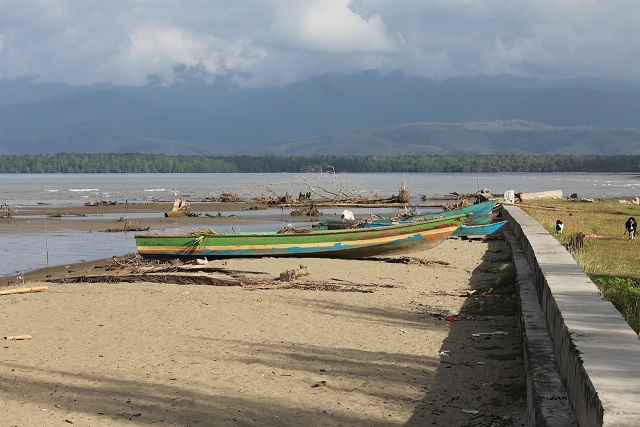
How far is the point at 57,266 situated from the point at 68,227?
19.0 metres

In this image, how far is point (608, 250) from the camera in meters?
24.5

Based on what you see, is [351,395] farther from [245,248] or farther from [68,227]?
[68,227]

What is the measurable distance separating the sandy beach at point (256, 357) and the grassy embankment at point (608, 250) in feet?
4.80

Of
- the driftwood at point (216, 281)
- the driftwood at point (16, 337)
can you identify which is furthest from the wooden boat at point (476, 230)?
the driftwood at point (16, 337)

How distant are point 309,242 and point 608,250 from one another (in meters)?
7.87

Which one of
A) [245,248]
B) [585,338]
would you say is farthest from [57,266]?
[585,338]

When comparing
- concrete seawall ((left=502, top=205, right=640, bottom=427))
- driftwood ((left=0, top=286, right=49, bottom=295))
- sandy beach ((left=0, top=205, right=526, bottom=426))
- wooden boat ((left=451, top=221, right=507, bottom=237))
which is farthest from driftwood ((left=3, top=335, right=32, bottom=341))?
wooden boat ((left=451, top=221, right=507, bottom=237))

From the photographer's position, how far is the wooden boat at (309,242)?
23.8m

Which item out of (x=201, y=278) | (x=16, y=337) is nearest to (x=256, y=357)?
(x=16, y=337)

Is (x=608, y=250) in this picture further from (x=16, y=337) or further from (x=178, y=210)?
(x=178, y=210)

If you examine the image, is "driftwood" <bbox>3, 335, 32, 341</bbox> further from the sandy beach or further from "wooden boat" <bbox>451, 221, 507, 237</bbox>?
"wooden boat" <bbox>451, 221, 507, 237</bbox>

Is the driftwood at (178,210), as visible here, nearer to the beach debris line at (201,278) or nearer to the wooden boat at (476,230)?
the wooden boat at (476,230)

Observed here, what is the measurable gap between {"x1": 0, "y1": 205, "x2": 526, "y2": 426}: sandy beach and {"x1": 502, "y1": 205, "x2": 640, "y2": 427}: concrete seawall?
773 millimetres

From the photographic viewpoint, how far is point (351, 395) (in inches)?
388
